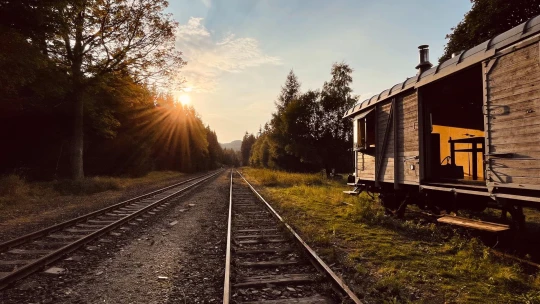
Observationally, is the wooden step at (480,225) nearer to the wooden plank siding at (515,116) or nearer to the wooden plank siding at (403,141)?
the wooden plank siding at (515,116)

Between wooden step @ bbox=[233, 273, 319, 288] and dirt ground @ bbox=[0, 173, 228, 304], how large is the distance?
34 cm

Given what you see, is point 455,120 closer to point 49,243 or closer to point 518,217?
point 518,217

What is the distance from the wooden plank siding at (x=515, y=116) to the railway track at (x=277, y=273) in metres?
3.30

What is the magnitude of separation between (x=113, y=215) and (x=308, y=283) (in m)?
7.38

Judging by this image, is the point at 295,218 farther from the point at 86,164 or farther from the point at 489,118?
the point at 86,164

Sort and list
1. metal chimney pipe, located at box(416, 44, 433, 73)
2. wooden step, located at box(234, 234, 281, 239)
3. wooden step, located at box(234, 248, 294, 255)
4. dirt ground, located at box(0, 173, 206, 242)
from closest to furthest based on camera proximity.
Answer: wooden step, located at box(234, 248, 294, 255) → wooden step, located at box(234, 234, 281, 239) → dirt ground, located at box(0, 173, 206, 242) → metal chimney pipe, located at box(416, 44, 433, 73)

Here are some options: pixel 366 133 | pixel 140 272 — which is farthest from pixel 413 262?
pixel 366 133

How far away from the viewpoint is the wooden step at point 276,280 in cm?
422

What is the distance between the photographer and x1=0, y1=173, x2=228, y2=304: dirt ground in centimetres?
397

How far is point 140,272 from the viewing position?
15.9ft

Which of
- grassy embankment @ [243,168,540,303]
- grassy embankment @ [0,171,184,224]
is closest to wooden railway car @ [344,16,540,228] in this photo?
grassy embankment @ [243,168,540,303]

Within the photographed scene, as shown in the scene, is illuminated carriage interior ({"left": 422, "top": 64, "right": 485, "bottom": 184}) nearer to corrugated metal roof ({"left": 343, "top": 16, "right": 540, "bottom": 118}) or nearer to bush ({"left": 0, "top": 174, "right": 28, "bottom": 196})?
corrugated metal roof ({"left": 343, "top": 16, "right": 540, "bottom": 118})

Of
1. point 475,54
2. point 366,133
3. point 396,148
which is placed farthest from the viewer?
point 366,133

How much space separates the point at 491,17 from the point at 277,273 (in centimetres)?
1958
